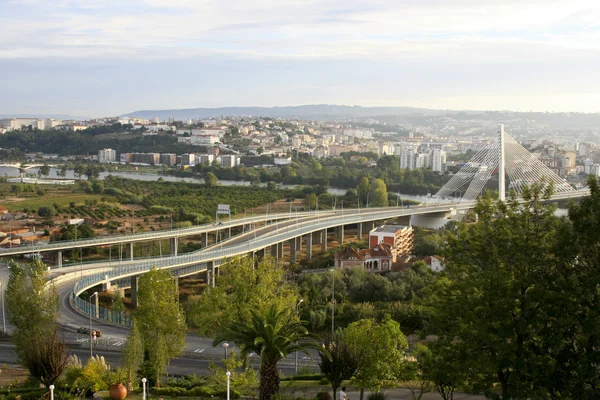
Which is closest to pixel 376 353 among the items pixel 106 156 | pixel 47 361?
pixel 47 361

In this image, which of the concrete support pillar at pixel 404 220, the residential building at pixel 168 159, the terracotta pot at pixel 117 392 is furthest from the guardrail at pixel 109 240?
the residential building at pixel 168 159

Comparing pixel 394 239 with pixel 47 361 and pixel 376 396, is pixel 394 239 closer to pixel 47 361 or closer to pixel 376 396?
pixel 376 396

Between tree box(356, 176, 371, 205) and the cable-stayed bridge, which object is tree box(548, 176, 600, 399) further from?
tree box(356, 176, 371, 205)

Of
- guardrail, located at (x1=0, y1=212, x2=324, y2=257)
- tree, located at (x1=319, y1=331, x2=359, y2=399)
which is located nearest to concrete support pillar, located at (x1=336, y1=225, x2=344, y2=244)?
guardrail, located at (x1=0, y1=212, x2=324, y2=257)

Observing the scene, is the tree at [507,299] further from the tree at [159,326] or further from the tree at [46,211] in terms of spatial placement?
the tree at [46,211]

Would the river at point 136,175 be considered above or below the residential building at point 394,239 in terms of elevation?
below

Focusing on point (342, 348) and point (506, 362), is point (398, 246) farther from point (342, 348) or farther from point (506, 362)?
point (506, 362)
